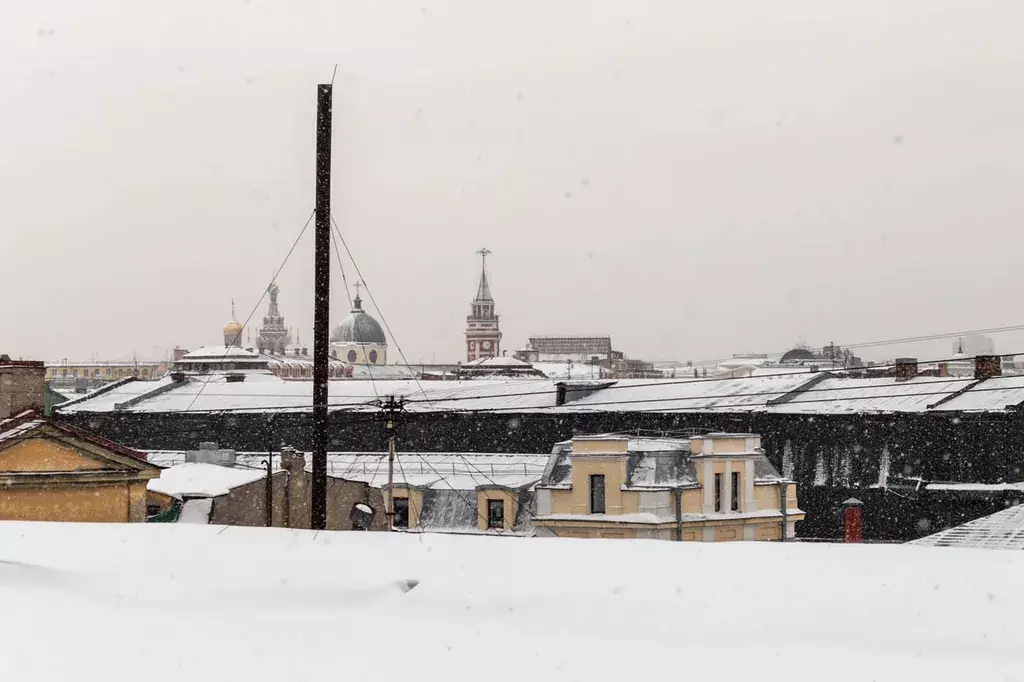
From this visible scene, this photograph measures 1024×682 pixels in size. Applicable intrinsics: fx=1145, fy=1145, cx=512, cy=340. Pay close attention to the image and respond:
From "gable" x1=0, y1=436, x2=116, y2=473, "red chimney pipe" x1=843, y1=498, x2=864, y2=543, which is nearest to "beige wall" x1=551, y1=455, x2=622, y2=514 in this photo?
"red chimney pipe" x1=843, y1=498, x2=864, y2=543

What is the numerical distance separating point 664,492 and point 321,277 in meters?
17.8

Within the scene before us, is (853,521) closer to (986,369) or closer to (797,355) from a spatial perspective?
(986,369)

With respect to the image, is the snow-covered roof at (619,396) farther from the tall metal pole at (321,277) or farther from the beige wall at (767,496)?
the tall metal pole at (321,277)

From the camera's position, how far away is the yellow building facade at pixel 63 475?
1384 cm

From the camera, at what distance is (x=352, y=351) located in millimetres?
140750

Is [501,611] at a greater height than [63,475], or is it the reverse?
[501,611]

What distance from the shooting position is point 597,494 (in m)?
28.9

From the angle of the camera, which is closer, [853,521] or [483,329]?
[853,521]

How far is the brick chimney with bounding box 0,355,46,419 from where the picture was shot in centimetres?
1581

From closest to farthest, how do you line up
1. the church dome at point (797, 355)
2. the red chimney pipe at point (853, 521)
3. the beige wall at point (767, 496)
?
1. the red chimney pipe at point (853, 521)
2. the beige wall at point (767, 496)
3. the church dome at point (797, 355)

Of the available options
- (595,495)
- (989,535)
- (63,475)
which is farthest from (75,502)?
(595,495)

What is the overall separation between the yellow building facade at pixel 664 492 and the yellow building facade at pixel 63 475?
576 inches

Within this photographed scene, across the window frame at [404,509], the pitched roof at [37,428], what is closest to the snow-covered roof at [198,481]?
the pitched roof at [37,428]

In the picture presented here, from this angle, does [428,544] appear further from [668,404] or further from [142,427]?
[142,427]
